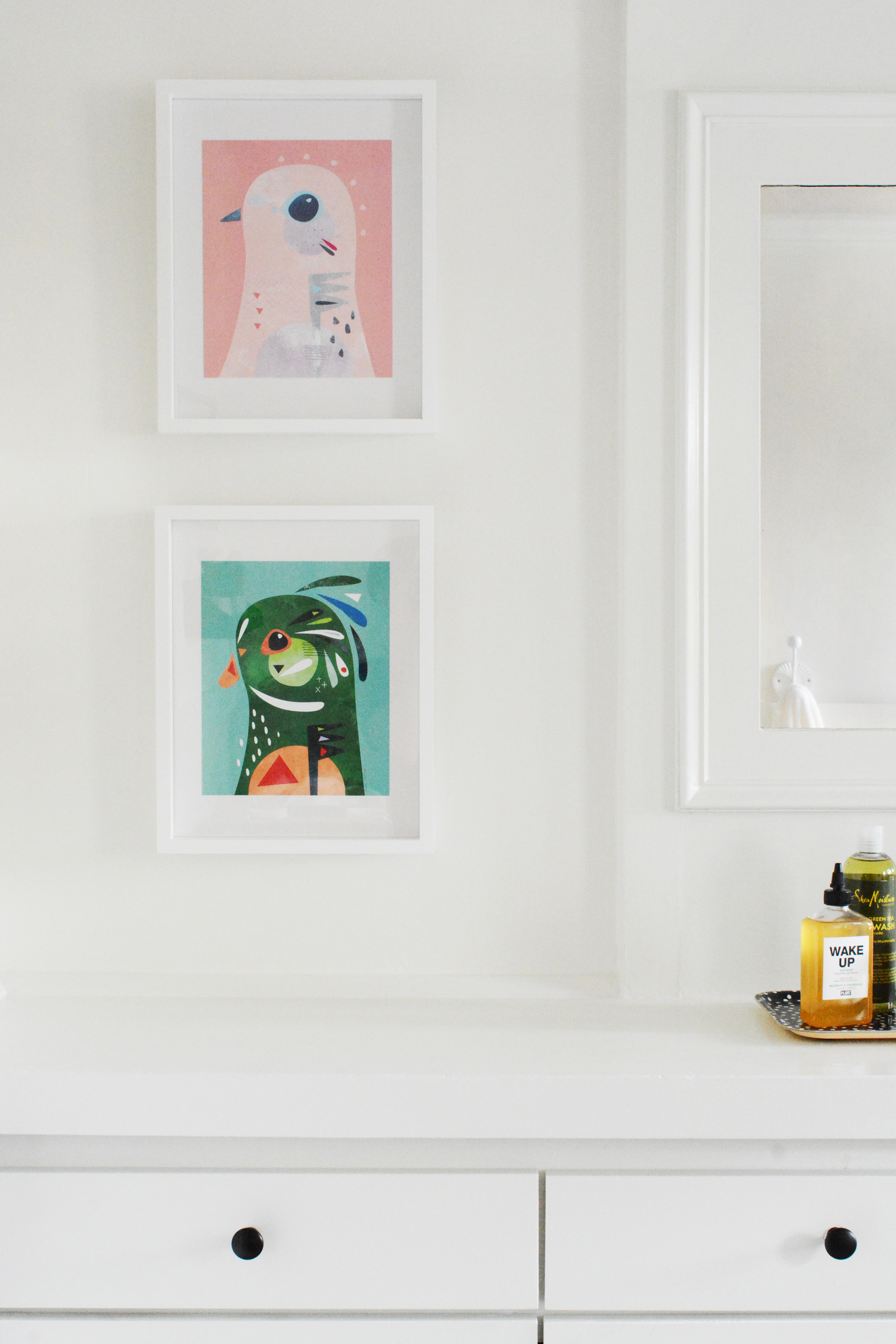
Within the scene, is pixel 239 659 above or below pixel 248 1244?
above

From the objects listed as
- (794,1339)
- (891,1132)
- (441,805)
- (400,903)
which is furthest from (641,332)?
(794,1339)

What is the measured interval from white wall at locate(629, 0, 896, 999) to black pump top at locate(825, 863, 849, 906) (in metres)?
0.15

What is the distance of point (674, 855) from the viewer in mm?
1091

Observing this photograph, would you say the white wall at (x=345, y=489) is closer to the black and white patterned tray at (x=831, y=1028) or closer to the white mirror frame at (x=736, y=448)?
the white mirror frame at (x=736, y=448)

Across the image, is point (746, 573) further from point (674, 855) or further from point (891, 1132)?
point (891, 1132)

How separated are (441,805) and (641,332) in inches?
24.1

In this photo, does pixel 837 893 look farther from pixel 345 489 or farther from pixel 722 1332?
pixel 345 489

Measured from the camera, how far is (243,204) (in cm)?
108

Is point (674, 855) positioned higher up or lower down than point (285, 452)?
lower down

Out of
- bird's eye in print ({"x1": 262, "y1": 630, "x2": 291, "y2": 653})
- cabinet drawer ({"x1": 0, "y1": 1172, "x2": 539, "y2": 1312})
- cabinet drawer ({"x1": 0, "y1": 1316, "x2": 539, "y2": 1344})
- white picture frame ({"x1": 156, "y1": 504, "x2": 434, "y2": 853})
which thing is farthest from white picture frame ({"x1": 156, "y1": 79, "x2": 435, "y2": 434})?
cabinet drawer ({"x1": 0, "y1": 1316, "x2": 539, "y2": 1344})

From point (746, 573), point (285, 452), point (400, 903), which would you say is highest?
point (285, 452)

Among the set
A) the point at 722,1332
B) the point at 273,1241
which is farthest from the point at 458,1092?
the point at 722,1332

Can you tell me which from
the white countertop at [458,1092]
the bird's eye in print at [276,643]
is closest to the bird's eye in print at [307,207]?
the bird's eye in print at [276,643]

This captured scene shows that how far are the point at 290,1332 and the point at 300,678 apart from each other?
2.17 ft
